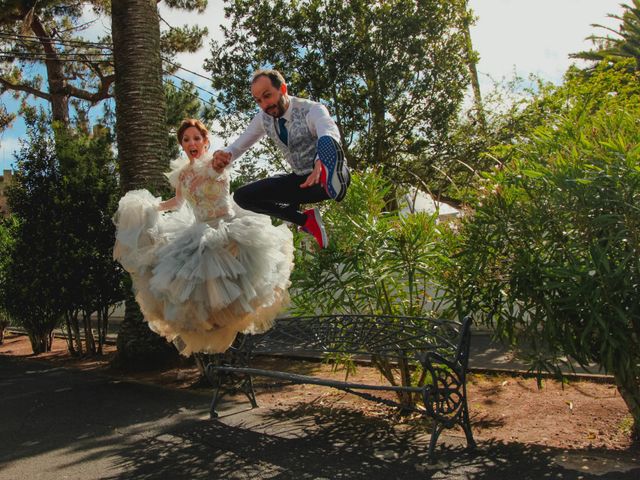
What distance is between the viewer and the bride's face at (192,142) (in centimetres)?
489

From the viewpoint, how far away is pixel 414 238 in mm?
4875

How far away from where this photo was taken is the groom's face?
13.0 ft

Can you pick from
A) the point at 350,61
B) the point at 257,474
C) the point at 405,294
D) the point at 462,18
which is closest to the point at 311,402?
the point at 405,294

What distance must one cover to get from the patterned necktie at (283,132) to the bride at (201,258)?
27.2 inches

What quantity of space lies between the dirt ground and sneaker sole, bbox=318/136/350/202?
2261 mm

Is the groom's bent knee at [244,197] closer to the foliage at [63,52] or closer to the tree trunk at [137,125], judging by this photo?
the tree trunk at [137,125]

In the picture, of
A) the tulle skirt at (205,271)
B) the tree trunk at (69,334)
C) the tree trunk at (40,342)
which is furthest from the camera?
the tree trunk at (40,342)

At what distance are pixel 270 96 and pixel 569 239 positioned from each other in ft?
7.26

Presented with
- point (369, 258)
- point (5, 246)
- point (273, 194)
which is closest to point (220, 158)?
point (273, 194)

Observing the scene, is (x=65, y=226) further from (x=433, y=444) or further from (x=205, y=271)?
(x=433, y=444)

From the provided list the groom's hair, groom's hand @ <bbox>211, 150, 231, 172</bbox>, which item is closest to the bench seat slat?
groom's hand @ <bbox>211, 150, 231, 172</bbox>

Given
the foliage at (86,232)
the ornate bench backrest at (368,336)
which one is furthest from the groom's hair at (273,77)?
the foliage at (86,232)

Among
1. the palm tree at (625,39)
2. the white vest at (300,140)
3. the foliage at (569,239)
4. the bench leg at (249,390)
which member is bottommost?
the bench leg at (249,390)

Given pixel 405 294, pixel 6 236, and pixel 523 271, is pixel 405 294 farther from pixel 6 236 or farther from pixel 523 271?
pixel 6 236
